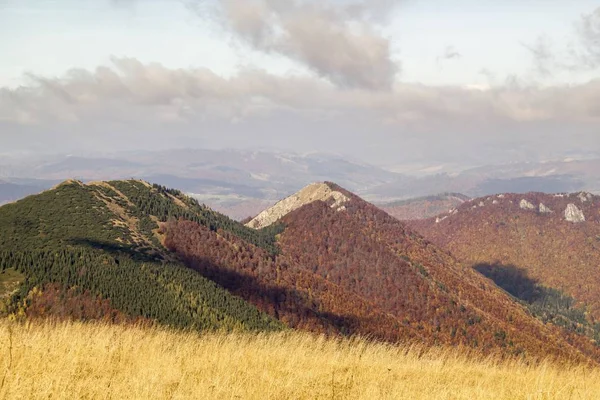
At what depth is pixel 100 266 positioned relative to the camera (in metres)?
65.1

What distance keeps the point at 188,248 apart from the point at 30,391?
109 meters

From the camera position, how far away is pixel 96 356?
12438mm

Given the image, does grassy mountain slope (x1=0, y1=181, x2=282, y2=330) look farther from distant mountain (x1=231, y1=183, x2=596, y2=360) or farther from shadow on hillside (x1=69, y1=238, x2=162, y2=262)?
distant mountain (x1=231, y1=183, x2=596, y2=360)

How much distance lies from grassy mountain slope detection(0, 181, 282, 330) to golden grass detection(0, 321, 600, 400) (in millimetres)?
21494

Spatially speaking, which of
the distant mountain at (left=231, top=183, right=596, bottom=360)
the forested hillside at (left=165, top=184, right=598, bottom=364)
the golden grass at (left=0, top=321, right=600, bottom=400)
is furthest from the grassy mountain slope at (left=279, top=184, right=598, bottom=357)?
the golden grass at (left=0, top=321, right=600, bottom=400)

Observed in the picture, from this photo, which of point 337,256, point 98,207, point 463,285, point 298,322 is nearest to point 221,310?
point 298,322

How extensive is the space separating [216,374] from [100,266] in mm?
60206

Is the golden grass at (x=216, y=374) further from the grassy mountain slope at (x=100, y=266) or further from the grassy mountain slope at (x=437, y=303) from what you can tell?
the grassy mountain slope at (x=437, y=303)

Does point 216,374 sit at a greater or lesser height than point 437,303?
greater

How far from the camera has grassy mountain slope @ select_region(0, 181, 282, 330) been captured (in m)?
54.4

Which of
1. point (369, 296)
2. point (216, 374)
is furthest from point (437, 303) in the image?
point (216, 374)

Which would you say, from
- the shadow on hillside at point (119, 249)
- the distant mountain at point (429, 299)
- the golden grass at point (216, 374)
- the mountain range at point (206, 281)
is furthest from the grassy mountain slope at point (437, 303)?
the golden grass at point (216, 374)

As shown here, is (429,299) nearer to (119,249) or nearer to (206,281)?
(206,281)

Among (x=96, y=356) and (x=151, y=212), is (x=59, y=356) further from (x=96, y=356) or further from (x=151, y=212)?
(x=151, y=212)
